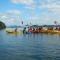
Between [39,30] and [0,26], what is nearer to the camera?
[39,30]

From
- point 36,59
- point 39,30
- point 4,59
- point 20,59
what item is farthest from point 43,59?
point 39,30

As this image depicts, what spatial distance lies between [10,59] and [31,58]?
262cm

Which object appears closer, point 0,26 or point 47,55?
point 47,55

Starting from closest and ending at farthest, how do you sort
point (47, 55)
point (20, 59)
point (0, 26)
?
point (20, 59) < point (47, 55) < point (0, 26)

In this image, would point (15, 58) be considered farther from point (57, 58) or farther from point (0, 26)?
point (0, 26)

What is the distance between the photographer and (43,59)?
2836 cm

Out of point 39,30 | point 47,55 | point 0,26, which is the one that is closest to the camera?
point 47,55

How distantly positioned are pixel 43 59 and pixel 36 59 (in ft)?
3.07

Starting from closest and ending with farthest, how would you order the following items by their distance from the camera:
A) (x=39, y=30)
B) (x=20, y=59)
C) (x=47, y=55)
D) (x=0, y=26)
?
1. (x=20, y=59)
2. (x=47, y=55)
3. (x=39, y=30)
4. (x=0, y=26)

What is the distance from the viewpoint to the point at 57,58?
28.8 metres

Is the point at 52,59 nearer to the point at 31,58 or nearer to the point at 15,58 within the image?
the point at 31,58

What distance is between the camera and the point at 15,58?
1129 inches

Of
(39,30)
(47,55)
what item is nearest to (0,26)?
(39,30)

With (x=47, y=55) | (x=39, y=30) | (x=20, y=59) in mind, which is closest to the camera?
(x=20, y=59)
